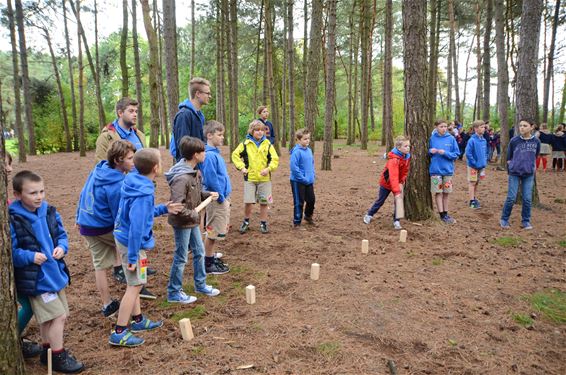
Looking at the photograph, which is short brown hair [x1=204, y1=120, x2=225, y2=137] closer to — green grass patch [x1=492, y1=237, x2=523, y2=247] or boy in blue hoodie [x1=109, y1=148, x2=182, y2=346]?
boy in blue hoodie [x1=109, y1=148, x2=182, y2=346]

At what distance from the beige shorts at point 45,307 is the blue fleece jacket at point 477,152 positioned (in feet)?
26.3

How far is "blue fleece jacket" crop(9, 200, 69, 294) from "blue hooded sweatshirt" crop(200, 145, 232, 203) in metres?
2.17

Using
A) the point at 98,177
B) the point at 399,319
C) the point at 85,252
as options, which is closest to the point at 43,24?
the point at 85,252

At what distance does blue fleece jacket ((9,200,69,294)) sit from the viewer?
9.25ft

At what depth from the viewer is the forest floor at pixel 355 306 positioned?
122 inches

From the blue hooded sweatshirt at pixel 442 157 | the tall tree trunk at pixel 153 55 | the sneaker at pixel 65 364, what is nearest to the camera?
the sneaker at pixel 65 364

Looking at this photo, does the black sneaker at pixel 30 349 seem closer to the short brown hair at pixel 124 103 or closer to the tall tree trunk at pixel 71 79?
the short brown hair at pixel 124 103

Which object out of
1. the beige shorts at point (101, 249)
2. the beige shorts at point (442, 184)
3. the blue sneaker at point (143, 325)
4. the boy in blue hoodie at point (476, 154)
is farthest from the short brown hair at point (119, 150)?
the boy in blue hoodie at point (476, 154)

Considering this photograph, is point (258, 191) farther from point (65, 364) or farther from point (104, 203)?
point (65, 364)

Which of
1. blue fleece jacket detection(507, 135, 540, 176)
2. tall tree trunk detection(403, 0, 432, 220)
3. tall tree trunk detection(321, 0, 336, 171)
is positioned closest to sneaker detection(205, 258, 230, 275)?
tall tree trunk detection(403, 0, 432, 220)

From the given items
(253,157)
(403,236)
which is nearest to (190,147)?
(253,157)

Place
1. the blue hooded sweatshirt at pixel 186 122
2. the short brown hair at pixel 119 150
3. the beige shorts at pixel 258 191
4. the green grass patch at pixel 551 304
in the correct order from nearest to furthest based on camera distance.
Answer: the short brown hair at pixel 119 150
the green grass patch at pixel 551 304
the blue hooded sweatshirt at pixel 186 122
the beige shorts at pixel 258 191

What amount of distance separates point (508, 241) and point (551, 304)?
2.27 meters

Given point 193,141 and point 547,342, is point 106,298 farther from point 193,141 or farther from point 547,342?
point 547,342
